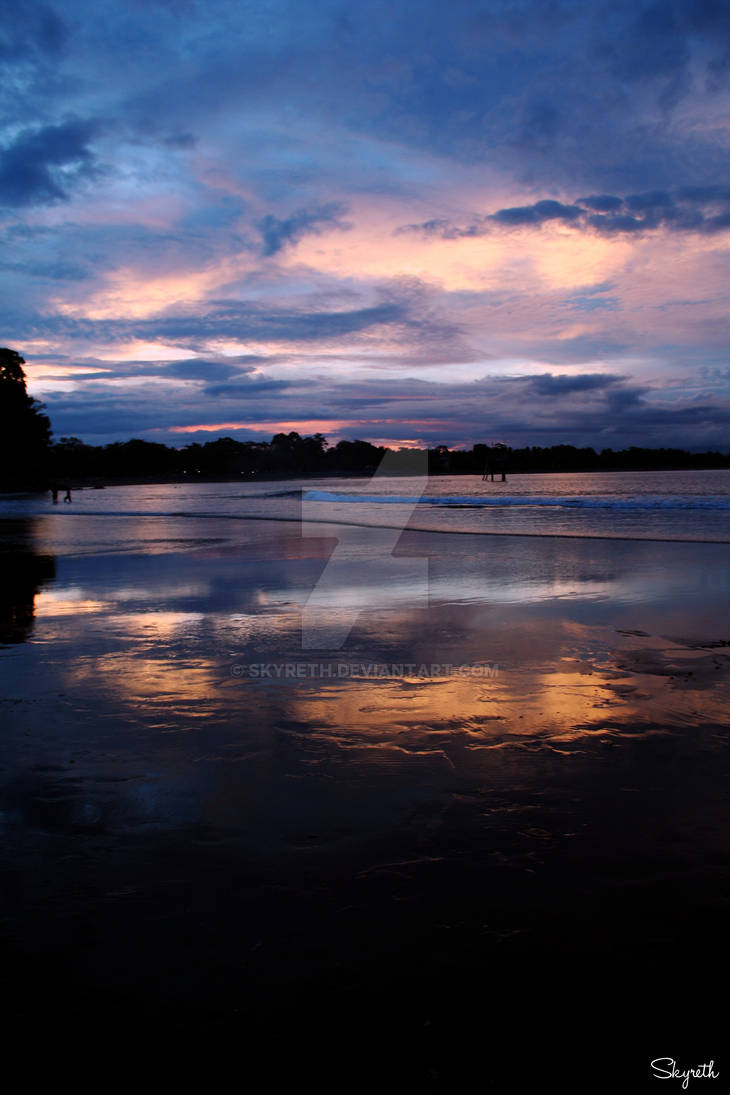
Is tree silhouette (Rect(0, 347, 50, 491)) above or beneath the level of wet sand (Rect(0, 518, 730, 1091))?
above

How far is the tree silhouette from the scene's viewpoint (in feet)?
249

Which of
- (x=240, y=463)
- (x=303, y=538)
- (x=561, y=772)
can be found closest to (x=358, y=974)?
(x=561, y=772)

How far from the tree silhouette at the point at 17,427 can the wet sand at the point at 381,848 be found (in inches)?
3115

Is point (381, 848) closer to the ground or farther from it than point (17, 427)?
closer to the ground

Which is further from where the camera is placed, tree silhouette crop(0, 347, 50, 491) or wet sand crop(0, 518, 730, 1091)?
tree silhouette crop(0, 347, 50, 491)

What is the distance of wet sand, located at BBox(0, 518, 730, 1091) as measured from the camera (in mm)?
2070

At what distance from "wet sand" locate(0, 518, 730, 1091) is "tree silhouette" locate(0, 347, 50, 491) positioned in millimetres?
79110

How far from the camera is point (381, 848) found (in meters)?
2.93

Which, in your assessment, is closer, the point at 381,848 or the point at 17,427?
the point at 381,848

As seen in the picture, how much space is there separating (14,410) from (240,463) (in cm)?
12230

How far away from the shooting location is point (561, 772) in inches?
144

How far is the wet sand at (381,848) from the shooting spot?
2070 mm

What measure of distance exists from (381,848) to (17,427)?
8408cm

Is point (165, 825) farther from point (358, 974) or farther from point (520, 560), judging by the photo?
point (520, 560)
